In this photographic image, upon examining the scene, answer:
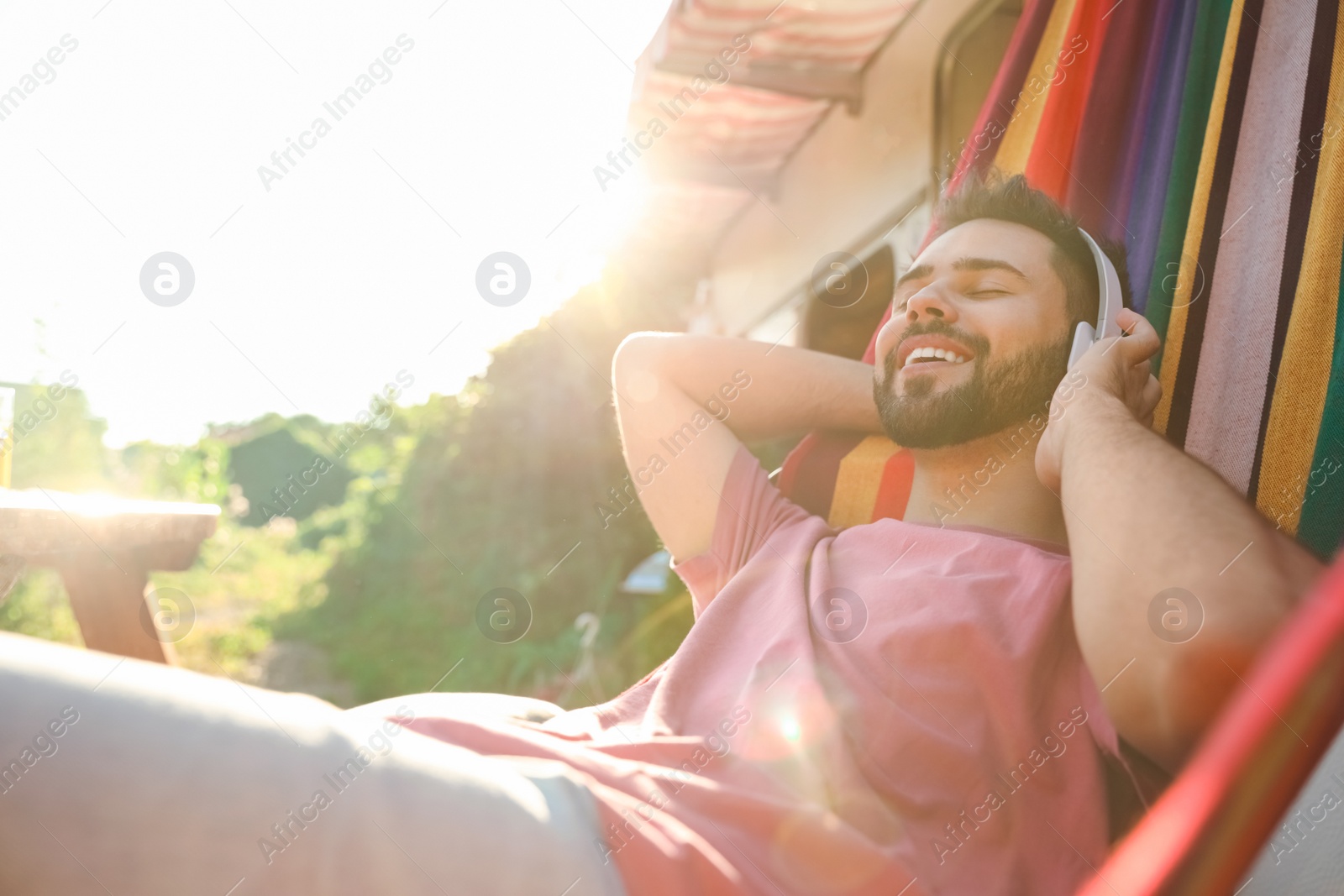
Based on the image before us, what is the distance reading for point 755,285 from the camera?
4.59 m

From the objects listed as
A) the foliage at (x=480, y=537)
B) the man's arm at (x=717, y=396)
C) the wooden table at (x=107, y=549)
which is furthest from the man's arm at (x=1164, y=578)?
the foliage at (x=480, y=537)

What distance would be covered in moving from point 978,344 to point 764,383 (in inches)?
16.4

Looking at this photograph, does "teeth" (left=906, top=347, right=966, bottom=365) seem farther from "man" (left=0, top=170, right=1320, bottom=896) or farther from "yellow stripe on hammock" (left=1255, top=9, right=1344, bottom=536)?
"yellow stripe on hammock" (left=1255, top=9, right=1344, bottom=536)

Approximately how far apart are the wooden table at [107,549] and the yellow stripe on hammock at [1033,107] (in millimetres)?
1677

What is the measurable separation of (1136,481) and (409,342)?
357cm

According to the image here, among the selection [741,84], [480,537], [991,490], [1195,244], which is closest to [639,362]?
[991,490]

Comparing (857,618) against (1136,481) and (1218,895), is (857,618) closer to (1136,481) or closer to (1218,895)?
(1136,481)

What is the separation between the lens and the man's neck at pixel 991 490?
3.89 ft

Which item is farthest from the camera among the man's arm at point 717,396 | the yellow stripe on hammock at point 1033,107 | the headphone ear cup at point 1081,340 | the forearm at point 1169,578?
the yellow stripe on hammock at point 1033,107

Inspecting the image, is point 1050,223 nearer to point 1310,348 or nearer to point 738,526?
point 1310,348

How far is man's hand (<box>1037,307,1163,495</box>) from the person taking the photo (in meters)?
1.04

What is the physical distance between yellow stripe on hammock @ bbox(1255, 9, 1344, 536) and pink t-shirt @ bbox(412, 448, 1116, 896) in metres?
0.26

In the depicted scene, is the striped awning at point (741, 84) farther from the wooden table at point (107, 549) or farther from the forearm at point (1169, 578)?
the forearm at point (1169, 578)

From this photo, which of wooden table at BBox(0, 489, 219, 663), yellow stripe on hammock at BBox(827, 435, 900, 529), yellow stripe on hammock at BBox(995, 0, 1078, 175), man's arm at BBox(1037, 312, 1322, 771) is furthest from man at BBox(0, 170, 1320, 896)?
wooden table at BBox(0, 489, 219, 663)
